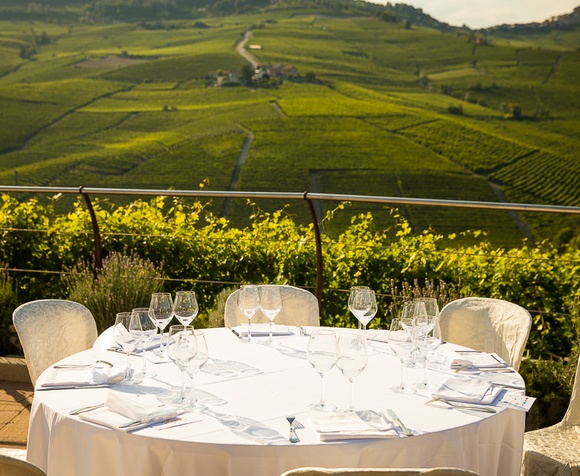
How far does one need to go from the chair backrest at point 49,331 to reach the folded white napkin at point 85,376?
2.01 ft

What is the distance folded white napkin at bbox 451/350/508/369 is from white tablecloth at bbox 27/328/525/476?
12 centimetres

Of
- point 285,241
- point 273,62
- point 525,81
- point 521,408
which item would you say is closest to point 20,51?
point 273,62

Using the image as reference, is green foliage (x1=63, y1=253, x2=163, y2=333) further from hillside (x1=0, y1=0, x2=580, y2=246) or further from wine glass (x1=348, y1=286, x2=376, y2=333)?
hillside (x1=0, y1=0, x2=580, y2=246)

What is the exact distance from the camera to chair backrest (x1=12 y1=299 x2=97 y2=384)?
3165 millimetres

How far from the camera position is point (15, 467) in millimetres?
1815

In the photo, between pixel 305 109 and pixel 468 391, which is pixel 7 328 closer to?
pixel 468 391

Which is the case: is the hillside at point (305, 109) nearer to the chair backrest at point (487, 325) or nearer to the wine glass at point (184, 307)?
the chair backrest at point (487, 325)

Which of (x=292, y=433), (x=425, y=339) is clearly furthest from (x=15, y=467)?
(x=425, y=339)

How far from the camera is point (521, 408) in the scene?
230 centimetres

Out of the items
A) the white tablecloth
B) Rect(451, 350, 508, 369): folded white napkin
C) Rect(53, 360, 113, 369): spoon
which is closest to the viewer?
the white tablecloth

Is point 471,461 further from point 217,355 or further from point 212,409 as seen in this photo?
point 217,355

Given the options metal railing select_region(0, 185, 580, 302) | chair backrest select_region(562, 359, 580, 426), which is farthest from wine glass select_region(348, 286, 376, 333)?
metal railing select_region(0, 185, 580, 302)

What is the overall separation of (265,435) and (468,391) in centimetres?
74

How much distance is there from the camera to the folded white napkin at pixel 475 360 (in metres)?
2.73
